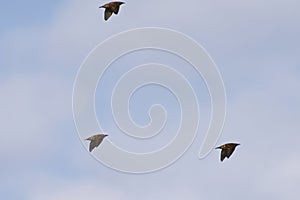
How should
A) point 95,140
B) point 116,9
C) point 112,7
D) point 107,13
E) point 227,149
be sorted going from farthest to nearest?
point 227,149, point 95,140, point 112,7, point 116,9, point 107,13

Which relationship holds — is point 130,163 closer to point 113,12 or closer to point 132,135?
point 132,135

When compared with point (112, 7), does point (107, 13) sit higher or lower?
lower

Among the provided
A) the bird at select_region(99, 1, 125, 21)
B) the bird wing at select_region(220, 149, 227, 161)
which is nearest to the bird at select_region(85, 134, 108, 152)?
the bird wing at select_region(220, 149, 227, 161)

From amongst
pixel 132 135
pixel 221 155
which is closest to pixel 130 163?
pixel 132 135

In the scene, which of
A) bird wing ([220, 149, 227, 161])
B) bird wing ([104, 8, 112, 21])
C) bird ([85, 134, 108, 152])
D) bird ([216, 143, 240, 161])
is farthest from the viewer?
bird ([216, 143, 240, 161])

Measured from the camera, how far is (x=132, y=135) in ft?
297

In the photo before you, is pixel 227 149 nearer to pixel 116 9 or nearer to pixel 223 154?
pixel 223 154

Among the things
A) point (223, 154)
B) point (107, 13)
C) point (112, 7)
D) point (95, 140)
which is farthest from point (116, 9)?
point (223, 154)

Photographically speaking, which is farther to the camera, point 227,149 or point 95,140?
point 227,149

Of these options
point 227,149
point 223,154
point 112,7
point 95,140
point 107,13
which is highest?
point 112,7

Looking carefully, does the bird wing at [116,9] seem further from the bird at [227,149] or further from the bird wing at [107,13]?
the bird at [227,149]

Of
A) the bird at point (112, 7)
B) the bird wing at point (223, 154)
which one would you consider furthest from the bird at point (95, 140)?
the bird at point (112, 7)

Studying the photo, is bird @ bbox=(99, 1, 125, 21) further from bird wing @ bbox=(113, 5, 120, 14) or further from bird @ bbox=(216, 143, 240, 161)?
bird @ bbox=(216, 143, 240, 161)

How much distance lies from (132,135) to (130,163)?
3.68m
